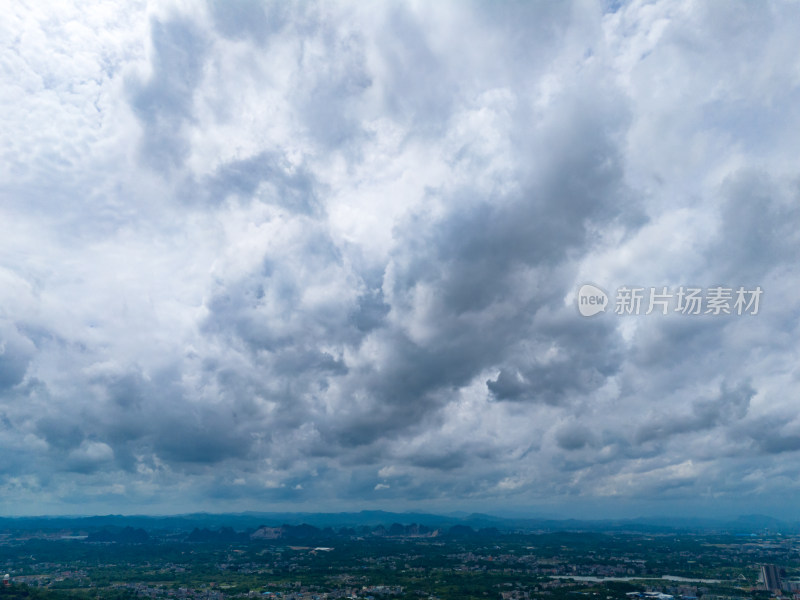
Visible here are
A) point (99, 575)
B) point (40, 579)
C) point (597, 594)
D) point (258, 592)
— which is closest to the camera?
point (597, 594)

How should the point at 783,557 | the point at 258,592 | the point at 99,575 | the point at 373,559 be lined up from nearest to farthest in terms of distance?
the point at 258,592, the point at 99,575, the point at 783,557, the point at 373,559

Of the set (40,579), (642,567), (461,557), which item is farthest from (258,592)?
(642,567)

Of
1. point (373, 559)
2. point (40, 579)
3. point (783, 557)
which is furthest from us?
point (373, 559)

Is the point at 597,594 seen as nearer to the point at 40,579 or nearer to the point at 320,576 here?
the point at 320,576

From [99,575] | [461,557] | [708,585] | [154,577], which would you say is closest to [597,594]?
[708,585]

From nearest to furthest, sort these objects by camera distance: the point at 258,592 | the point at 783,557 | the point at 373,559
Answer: the point at 258,592, the point at 783,557, the point at 373,559

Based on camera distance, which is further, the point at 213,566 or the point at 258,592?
the point at 213,566

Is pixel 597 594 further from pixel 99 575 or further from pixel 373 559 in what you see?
pixel 99 575

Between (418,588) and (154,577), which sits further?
(154,577)
